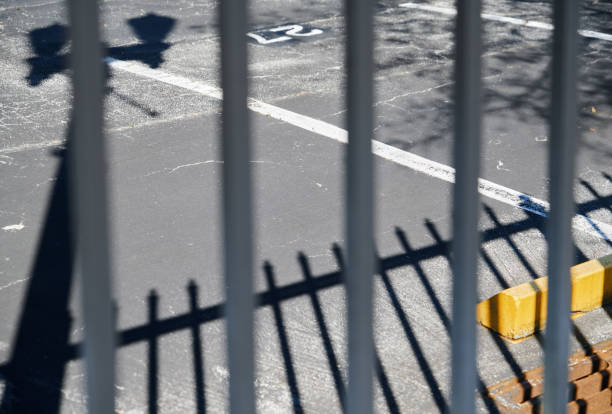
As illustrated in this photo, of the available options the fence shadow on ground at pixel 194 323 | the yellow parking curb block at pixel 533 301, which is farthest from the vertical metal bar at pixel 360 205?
the yellow parking curb block at pixel 533 301

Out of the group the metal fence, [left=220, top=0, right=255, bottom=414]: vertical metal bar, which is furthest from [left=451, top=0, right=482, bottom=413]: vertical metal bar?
[left=220, top=0, right=255, bottom=414]: vertical metal bar

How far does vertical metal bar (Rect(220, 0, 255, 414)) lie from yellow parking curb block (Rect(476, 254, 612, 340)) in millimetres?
4030

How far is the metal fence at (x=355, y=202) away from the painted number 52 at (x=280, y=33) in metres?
11.8

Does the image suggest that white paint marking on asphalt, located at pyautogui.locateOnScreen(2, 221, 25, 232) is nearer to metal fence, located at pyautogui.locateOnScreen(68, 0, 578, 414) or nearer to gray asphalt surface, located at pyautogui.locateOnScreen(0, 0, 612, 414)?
gray asphalt surface, located at pyautogui.locateOnScreen(0, 0, 612, 414)

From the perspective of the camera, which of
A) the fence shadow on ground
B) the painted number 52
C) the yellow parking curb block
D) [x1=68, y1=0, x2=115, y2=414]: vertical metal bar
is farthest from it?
the painted number 52

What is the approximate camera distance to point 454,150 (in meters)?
0.96

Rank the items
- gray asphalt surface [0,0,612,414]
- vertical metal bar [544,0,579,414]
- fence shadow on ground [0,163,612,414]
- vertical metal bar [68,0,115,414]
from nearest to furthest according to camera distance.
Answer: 1. vertical metal bar [68,0,115,414]
2. vertical metal bar [544,0,579,414]
3. fence shadow on ground [0,163,612,414]
4. gray asphalt surface [0,0,612,414]

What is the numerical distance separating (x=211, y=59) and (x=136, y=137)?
3486 millimetres

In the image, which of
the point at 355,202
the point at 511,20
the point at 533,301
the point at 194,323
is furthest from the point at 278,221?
the point at 511,20

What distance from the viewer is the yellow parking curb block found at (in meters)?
4.77

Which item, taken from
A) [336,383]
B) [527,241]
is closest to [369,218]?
[336,383]

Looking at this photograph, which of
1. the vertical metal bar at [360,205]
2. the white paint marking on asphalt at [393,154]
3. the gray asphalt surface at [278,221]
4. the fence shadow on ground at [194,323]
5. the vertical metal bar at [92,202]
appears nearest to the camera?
the vertical metal bar at [92,202]

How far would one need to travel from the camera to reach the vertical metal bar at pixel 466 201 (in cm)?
91

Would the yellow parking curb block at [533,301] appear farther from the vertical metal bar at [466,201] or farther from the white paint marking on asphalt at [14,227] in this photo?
the vertical metal bar at [466,201]
